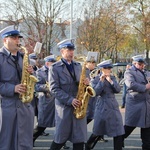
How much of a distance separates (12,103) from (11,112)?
0.12m

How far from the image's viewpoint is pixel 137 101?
7.11 meters

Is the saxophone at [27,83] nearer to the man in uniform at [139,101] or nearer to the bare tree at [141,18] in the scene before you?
the man in uniform at [139,101]

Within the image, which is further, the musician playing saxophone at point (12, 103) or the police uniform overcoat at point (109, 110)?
the police uniform overcoat at point (109, 110)

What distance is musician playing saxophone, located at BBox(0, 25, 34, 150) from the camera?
15.9ft

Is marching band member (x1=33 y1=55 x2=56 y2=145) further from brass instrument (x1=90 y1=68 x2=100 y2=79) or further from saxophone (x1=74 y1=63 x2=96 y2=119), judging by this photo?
saxophone (x1=74 y1=63 x2=96 y2=119)

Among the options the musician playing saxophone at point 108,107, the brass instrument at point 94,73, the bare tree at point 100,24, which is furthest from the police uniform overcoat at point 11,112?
the bare tree at point 100,24

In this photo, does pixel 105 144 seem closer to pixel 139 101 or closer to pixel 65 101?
pixel 139 101

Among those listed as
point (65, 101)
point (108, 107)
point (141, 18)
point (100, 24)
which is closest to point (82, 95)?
point (65, 101)

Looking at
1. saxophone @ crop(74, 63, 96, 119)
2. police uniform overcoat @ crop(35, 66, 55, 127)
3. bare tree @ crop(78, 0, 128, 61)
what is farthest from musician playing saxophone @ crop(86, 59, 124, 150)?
bare tree @ crop(78, 0, 128, 61)

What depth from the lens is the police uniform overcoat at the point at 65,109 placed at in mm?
5492

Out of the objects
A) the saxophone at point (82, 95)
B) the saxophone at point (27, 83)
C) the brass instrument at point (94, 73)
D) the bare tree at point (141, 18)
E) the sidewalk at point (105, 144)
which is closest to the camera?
the saxophone at point (27, 83)

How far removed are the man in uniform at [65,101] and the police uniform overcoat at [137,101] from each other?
1702mm

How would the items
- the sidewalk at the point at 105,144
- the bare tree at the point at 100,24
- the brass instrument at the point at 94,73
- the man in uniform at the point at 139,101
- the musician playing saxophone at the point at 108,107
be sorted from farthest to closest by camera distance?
the bare tree at the point at 100,24 → the sidewalk at the point at 105,144 → the brass instrument at the point at 94,73 → the man in uniform at the point at 139,101 → the musician playing saxophone at the point at 108,107

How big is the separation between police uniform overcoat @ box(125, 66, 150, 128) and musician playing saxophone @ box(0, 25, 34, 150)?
8.64 feet
